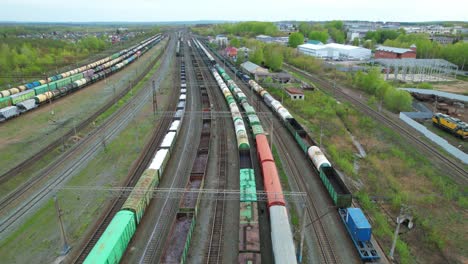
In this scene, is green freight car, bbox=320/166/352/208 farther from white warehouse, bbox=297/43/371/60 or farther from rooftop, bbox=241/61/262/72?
white warehouse, bbox=297/43/371/60

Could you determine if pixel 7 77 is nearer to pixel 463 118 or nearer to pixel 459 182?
pixel 459 182

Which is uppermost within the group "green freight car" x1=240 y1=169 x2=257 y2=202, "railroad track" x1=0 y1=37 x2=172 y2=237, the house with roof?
the house with roof

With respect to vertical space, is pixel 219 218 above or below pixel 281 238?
below

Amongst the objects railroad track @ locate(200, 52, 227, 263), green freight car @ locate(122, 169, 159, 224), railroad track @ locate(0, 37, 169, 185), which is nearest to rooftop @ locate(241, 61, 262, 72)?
railroad track @ locate(0, 37, 169, 185)

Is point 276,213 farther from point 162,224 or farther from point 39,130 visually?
point 39,130

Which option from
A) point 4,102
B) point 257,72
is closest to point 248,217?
point 4,102

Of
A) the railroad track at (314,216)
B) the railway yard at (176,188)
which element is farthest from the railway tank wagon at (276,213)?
the railroad track at (314,216)

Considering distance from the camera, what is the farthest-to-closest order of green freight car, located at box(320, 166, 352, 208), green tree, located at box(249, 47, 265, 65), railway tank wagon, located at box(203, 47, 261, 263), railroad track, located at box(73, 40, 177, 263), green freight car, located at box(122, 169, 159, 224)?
green tree, located at box(249, 47, 265, 65), green freight car, located at box(320, 166, 352, 208), green freight car, located at box(122, 169, 159, 224), railroad track, located at box(73, 40, 177, 263), railway tank wagon, located at box(203, 47, 261, 263)
